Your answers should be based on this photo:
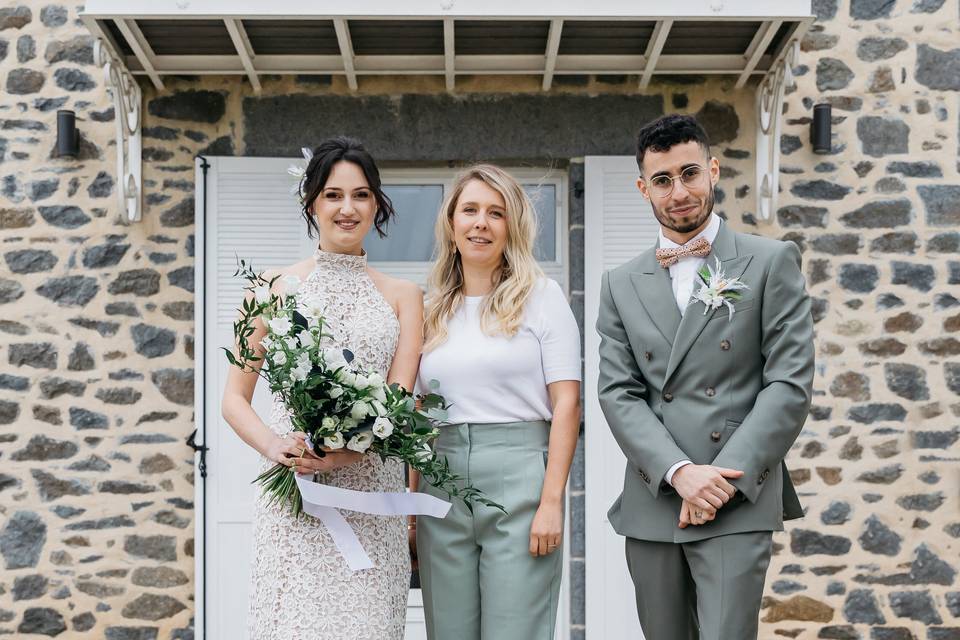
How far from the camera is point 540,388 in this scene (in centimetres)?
257

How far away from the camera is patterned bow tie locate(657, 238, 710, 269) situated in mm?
2400

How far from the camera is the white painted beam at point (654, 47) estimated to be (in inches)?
145

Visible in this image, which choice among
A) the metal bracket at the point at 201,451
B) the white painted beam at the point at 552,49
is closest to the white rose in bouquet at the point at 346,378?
the white painted beam at the point at 552,49

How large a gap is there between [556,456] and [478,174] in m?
0.81

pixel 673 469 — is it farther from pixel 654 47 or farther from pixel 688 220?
pixel 654 47

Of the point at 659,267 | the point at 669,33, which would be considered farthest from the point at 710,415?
the point at 669,33

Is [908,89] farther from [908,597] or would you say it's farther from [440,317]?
[440,317]

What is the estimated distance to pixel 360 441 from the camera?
7.45ft

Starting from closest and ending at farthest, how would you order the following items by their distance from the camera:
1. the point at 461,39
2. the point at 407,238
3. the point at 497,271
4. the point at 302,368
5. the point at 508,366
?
the point at 302,368, the point at 508,366, the point at 497,271, the point at 461,39, the point at 407,238

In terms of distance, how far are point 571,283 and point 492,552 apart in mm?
2018

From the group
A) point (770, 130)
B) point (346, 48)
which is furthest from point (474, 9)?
point (770, 130)

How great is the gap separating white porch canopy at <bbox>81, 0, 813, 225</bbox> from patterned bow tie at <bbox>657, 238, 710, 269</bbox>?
1.53 meters

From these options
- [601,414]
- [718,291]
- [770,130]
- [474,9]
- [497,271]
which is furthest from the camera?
[601,414]

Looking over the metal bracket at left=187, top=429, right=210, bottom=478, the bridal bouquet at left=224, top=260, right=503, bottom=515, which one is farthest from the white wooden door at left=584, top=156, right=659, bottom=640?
the bridal bouquet at left=224, top=260, right=503, bottom=515
